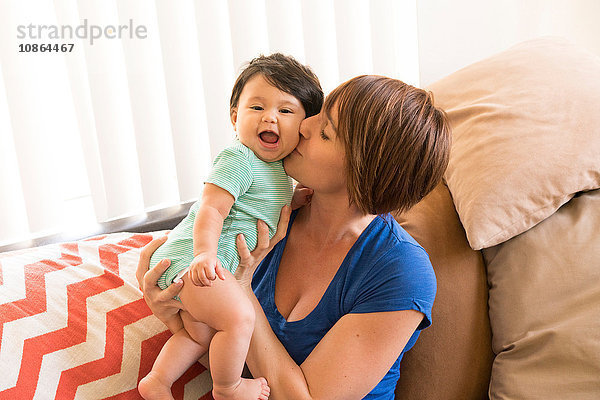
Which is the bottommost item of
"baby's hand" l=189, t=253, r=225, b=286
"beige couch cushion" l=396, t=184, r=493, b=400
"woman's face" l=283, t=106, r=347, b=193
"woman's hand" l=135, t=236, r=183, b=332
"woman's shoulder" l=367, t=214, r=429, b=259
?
"beige couch cushion" l=396, t=184, r=493, b=400

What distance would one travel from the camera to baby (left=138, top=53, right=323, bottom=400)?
3.84 feet

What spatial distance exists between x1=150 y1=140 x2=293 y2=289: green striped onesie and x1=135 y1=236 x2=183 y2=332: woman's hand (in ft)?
0.05

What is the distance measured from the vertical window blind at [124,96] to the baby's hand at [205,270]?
1039 millimetres

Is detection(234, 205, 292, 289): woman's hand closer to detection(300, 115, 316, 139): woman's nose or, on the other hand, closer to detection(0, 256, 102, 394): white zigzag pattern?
detection(300, 115, 316, 139): woman's nose

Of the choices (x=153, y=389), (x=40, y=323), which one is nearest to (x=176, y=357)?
(x=153, y=389)

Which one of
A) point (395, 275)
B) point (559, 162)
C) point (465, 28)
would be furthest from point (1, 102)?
point (465, 28)

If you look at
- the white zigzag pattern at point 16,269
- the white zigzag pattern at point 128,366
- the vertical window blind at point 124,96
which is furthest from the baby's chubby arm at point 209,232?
the vertical window blind at point 124,96

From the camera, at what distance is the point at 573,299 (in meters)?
1.34

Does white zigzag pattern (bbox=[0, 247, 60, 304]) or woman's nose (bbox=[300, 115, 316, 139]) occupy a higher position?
woman's nose (bbox=[300, 115, 316, 139])

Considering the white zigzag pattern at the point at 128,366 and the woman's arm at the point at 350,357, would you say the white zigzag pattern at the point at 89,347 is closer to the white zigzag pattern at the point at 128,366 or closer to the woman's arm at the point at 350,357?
the white zigzag pattern at the point at 128,366

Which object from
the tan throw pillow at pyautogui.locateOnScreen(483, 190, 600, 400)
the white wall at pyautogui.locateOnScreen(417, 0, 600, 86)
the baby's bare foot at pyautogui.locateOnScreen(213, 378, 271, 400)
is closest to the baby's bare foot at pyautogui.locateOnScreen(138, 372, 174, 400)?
the baby's bare foot at pyautogui.locateOnScreen(213, 378, 271, 400)

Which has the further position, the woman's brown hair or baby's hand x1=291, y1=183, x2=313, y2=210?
baby's hand x1=291, y1=183, x2=313, y2=210

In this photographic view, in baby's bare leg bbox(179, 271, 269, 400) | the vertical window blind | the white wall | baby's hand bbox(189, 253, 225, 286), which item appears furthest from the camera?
the white wall

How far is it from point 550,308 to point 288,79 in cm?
73
